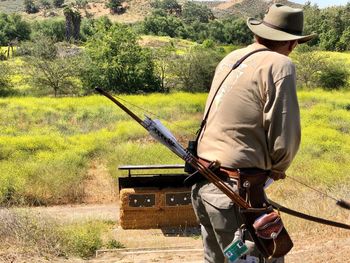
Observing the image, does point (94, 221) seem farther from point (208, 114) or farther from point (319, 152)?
point (319, 152)

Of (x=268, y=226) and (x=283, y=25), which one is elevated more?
(x=283, y=25)

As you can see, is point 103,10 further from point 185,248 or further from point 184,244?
point 185,248

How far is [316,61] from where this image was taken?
40.8 m

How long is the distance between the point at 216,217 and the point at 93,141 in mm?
16698

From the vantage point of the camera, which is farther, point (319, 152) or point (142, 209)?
point (319, 152)

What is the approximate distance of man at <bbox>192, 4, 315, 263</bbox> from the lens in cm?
249

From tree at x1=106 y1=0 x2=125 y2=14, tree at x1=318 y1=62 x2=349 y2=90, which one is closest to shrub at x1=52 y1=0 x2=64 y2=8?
tree at x1=106 y1=0 x2=125 y2=14

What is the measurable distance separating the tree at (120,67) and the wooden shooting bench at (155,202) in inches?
1173

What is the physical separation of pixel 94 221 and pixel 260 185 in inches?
267

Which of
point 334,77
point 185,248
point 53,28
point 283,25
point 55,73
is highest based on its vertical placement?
point 283,25

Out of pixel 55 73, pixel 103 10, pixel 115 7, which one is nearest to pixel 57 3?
pixel 103 10

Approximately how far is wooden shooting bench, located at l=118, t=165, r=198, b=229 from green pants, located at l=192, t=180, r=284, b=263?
519 centimetres

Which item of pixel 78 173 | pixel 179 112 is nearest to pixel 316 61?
pixel 179 112

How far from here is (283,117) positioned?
8.16 feet
